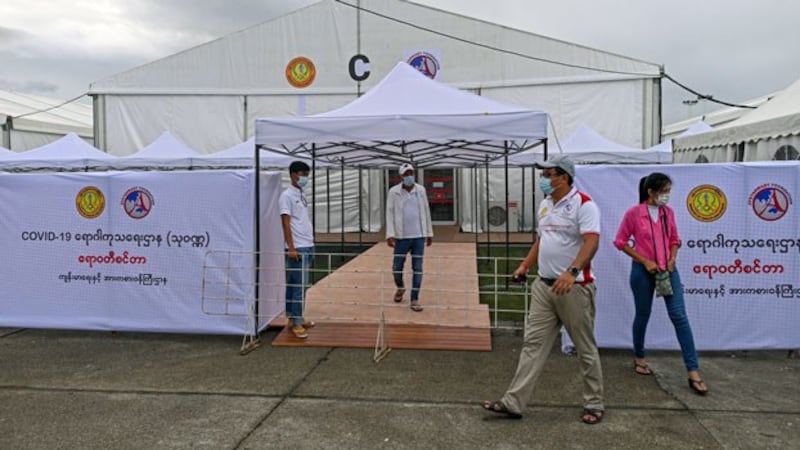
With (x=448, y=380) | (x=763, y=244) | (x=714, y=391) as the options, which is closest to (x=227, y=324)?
(x=448, y=380)

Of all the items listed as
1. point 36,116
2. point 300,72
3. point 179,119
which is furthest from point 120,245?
point 36,116

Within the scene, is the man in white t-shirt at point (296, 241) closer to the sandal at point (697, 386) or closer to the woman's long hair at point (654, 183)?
the woman's long hair at point (654, 183)

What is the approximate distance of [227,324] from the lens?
6164 millimetres

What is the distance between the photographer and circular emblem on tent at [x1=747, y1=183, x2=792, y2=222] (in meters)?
5.42

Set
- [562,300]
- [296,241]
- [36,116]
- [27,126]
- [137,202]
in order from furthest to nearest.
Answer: [36,116], [27,126], [137,202], [296,241], [562,300]

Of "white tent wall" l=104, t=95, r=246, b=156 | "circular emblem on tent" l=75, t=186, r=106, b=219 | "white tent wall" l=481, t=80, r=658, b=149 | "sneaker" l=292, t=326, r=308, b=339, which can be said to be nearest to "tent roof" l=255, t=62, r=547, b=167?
"circular emblem on tent" l=75, t=186, r=106, b=219

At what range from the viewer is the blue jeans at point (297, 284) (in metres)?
6.12

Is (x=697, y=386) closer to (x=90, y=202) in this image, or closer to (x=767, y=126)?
(x=767, y=126)

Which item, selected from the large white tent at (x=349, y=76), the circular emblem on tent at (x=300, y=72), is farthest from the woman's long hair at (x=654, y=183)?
the circular emblem on tent at (x=300, y=72)

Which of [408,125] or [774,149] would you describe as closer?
[408,125]

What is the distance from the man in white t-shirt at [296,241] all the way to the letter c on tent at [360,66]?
1228 cm

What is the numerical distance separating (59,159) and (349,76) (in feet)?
27.3

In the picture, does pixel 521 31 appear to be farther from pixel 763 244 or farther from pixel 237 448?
pixel 237 448

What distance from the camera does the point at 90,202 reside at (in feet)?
20.9
